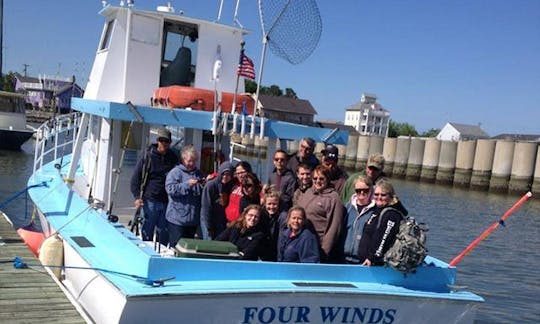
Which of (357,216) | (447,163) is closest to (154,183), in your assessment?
(357,216)

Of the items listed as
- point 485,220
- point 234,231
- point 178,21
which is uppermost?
point 178,21

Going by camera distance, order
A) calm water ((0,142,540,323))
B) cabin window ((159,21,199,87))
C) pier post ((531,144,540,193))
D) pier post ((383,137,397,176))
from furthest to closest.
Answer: pier post ((383,137,397,176)), pier post ((531,144,540,193)), calm water ((0,142,540,323)), cabin window ((159,21,199,87))

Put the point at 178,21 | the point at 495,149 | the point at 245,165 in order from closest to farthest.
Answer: the point at 245,165
the point at 178,21
the point at 495,149

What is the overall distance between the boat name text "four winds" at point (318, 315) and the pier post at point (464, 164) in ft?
96.7

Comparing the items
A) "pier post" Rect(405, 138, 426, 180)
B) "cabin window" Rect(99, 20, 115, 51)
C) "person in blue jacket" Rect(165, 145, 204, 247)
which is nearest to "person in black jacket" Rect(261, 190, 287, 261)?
"person in blue jacket" Rect(165, 145, 204, 247)

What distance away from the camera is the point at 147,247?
487cm

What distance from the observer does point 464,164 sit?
33219mm

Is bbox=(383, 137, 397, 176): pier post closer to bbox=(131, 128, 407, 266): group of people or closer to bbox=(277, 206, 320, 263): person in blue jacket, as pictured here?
bbox=(131, 128, 407, 266): group of people

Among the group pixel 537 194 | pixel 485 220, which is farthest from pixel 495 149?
pixel 485 220

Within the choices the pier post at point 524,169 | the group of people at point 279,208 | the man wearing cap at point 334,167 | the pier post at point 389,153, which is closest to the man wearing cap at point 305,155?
the group of people at point 279,208

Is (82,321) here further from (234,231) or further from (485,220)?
(485,220)

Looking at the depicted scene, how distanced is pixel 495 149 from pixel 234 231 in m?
29.8

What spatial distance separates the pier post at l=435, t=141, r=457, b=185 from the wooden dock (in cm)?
3014

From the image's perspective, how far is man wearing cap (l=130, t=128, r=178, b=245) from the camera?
630cm
